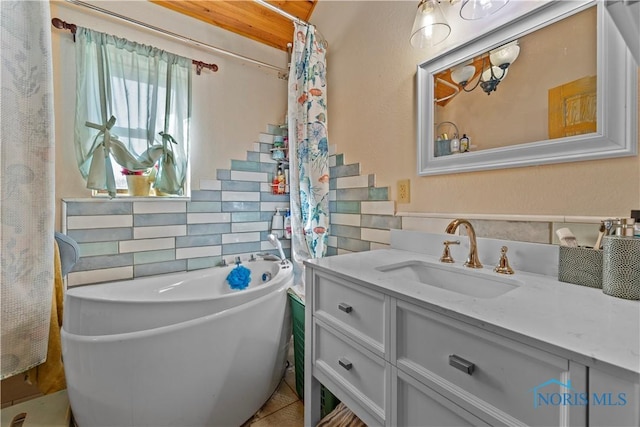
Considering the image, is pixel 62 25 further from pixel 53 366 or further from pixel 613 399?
pixel 613 399

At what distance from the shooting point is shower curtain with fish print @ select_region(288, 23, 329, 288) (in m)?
1.65

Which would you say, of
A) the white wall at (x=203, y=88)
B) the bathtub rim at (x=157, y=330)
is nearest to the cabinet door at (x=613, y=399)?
the bathtub rim at (x=157, y=330)

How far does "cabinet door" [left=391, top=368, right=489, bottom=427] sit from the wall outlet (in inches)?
32.9

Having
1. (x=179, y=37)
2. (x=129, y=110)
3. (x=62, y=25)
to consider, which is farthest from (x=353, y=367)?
(x=62, y=25)

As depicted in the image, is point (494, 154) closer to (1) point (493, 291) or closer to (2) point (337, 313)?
(1) point (493, 291)

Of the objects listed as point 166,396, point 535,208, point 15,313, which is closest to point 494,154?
point 535,208

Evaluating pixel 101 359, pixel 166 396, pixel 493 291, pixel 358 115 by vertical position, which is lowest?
pixel 166 396

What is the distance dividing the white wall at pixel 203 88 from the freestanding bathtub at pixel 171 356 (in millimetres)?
774

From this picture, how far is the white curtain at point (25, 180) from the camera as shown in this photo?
2.81 feet

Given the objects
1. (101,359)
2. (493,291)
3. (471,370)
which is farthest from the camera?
(101,359)

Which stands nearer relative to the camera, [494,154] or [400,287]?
[400,287]

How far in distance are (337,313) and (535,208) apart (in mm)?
789

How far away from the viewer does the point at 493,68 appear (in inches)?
39.1

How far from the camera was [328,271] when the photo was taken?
933mm
